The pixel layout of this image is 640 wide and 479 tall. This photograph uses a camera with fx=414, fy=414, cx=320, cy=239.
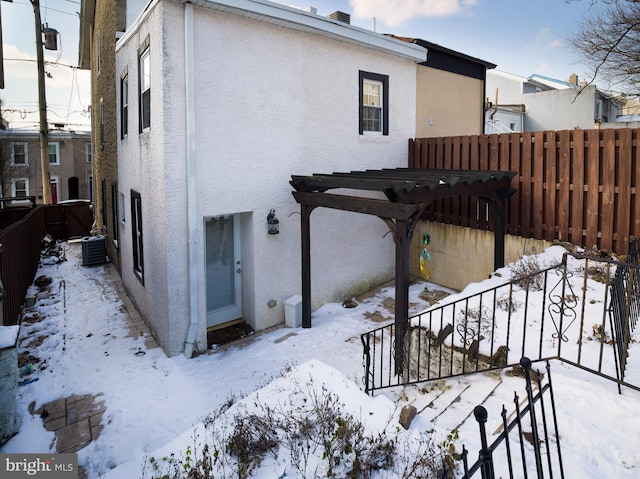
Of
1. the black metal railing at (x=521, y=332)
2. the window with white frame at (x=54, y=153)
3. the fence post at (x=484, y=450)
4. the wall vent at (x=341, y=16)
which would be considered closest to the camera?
the fence post at (x=484, y=450)

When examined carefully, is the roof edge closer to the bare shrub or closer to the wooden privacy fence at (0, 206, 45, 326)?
the wooden privacy fence at (0, 206, 45, 326)

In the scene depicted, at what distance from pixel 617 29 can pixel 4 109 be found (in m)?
37.3

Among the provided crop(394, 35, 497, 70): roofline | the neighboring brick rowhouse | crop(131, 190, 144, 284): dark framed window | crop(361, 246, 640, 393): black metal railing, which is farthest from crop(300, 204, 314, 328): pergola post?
the neighboring brick rowhouse

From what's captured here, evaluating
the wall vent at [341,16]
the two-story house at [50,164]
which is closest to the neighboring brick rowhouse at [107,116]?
the wall vent at [341,16]

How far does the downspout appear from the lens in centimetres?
676

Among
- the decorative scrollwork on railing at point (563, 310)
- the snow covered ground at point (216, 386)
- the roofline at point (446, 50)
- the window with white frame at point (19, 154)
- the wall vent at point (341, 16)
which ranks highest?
the wall vent at point (341, 16)

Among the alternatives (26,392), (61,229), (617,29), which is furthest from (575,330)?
(61,229)

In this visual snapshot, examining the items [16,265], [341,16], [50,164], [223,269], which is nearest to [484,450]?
[223,269]

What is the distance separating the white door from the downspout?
0.81 m

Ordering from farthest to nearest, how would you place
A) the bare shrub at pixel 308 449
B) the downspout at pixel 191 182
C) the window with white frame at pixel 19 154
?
the window with white frame at pixel 19 154 < the downspout at pixel 191 182 < the bare shrub at pixel 308 449

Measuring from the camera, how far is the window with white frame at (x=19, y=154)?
91.9 feet

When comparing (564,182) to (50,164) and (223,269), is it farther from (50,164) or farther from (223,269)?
(50,164)

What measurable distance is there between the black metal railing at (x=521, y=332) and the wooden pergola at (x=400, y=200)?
53cm

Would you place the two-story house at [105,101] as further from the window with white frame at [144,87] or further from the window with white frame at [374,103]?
the window with white frame at [374,103]
